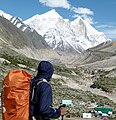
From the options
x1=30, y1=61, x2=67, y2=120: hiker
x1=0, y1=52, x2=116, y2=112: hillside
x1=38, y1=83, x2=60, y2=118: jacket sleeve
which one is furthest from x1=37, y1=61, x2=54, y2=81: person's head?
x1=0, y1=52, x2=116, y2=112: hillside

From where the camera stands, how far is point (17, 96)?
554cm

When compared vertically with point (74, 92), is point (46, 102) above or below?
below

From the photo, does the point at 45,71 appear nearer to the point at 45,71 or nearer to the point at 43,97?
the point at 45,71

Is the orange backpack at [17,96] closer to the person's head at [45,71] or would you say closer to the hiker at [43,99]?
the hiker at [43,99]

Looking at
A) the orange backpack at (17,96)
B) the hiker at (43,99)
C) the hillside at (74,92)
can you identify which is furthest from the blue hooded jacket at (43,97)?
the hillside at (74,92)

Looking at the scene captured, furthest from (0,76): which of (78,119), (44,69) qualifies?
(44,69)

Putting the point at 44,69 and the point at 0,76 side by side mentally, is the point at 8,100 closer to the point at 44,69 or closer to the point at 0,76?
the point at 44,69

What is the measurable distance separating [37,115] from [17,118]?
0.33 metres

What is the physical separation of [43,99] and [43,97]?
29 millimetres

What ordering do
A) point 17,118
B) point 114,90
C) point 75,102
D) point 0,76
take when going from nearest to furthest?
point 17,118, point 75,102, point 0,76, point 114,90

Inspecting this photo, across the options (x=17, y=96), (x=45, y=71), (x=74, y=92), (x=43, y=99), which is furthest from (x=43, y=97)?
(x=74, y=92)

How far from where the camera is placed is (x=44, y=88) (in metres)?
5.64

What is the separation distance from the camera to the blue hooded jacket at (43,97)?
5.55 m

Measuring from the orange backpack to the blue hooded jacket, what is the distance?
142 mm
